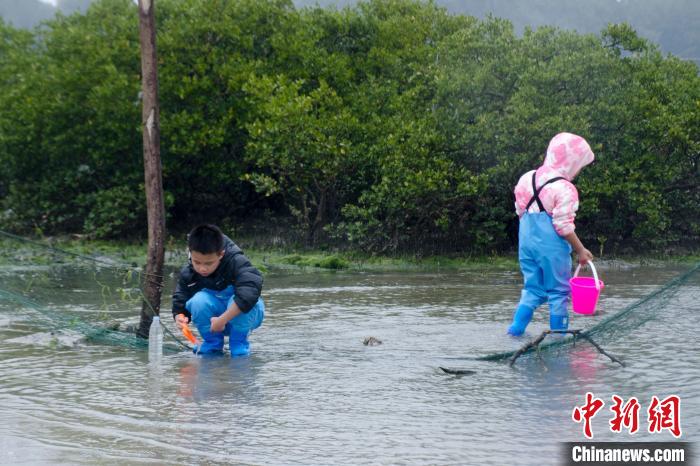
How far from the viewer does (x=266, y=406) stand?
6066 millimetres

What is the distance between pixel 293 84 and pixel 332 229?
8.93 ft

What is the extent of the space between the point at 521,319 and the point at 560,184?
1250 mm

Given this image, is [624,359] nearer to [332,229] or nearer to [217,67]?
[332,229]

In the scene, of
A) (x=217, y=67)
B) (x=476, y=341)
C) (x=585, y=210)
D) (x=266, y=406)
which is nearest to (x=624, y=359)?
(x=476, y=341)

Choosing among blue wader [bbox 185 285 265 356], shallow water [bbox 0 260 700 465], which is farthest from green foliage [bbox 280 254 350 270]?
blue wader [bbox 185 285 265 356]

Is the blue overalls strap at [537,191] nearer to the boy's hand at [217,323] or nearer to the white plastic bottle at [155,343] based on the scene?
the boy's hand at [217,323]

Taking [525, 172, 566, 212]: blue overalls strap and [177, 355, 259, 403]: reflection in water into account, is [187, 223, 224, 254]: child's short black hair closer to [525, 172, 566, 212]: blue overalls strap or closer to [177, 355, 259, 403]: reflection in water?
[177, 355, 259, 403]: reflection in water

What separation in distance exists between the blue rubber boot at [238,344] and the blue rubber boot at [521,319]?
95.1 inches

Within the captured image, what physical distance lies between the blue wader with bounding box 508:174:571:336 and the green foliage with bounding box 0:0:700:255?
7271mm

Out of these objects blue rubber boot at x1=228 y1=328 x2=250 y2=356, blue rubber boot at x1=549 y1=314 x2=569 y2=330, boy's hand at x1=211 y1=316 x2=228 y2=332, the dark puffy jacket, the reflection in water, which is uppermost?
the dark puffy jacket

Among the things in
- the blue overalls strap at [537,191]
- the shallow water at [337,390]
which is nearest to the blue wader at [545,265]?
the blue overalls strap at [537,191]

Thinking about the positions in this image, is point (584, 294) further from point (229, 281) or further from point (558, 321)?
point (229, 281)

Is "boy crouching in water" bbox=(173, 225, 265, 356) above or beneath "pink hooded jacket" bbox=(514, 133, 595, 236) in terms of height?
beneath

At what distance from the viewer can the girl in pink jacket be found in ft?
26.6
